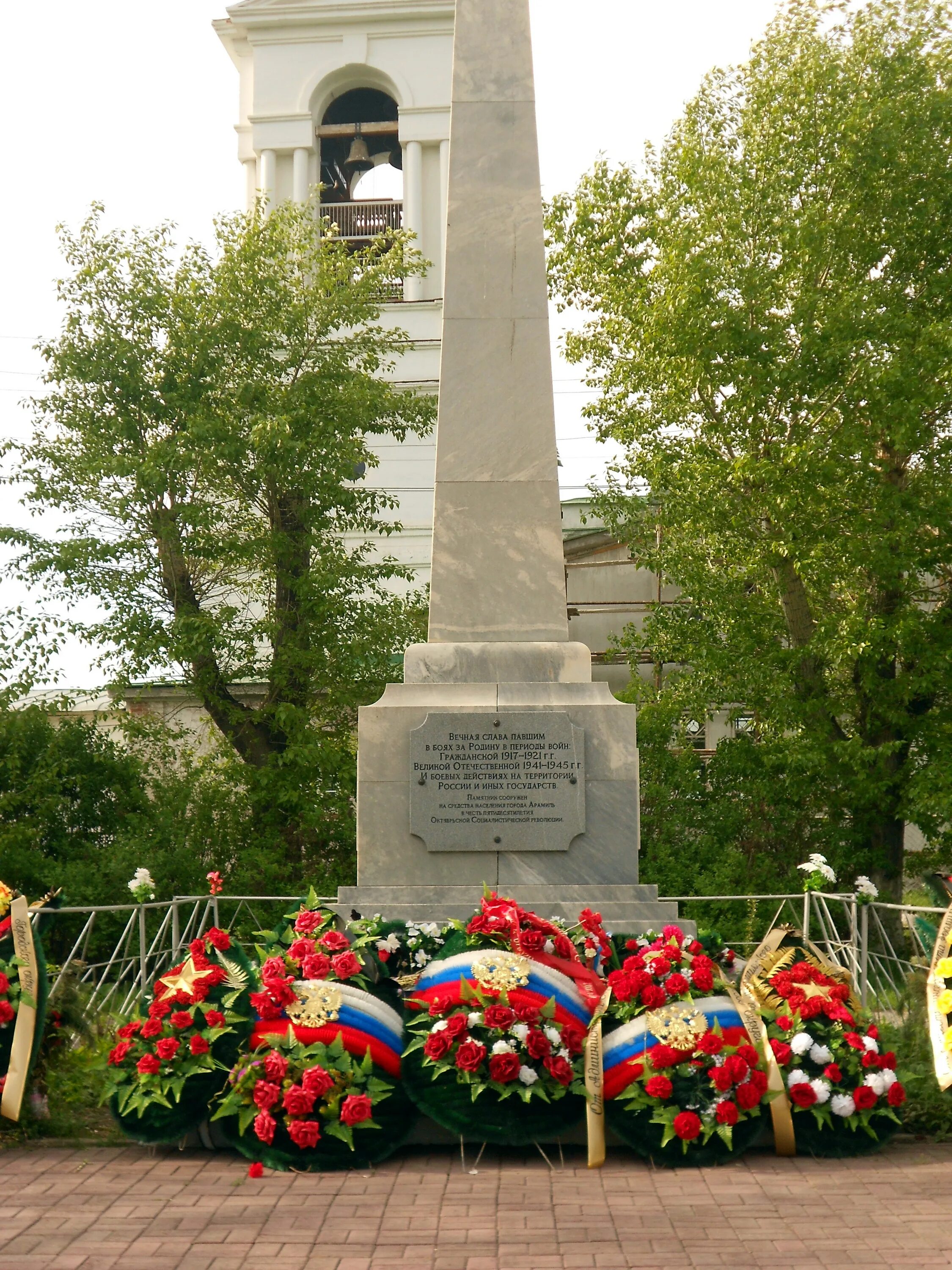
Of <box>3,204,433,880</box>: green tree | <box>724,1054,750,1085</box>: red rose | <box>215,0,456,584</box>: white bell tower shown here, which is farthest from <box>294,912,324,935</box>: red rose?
<box>215,0,456,584</box>: white bell tower

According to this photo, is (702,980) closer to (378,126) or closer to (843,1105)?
(843,1105)

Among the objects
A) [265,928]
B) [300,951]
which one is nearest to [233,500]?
[265,928]

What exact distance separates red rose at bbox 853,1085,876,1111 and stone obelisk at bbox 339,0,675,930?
60.6 inches

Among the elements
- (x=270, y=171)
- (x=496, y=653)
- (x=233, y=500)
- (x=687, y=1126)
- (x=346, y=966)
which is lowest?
(x=687, y=1126)

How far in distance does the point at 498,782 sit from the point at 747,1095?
2276mm

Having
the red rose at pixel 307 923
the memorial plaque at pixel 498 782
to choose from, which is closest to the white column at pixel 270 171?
the memorial plaque at pixel 498 782

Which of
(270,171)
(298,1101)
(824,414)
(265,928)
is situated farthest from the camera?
(270,171)

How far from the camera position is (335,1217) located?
4.69 m

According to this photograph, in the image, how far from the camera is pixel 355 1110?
5.26 meters

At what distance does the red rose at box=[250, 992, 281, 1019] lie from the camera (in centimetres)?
552

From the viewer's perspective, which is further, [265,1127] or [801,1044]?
[801,1044]

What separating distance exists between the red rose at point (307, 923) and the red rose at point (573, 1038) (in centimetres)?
123

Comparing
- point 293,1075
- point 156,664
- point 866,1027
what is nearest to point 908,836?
point 156,664

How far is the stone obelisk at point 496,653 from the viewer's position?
711 centimetres
